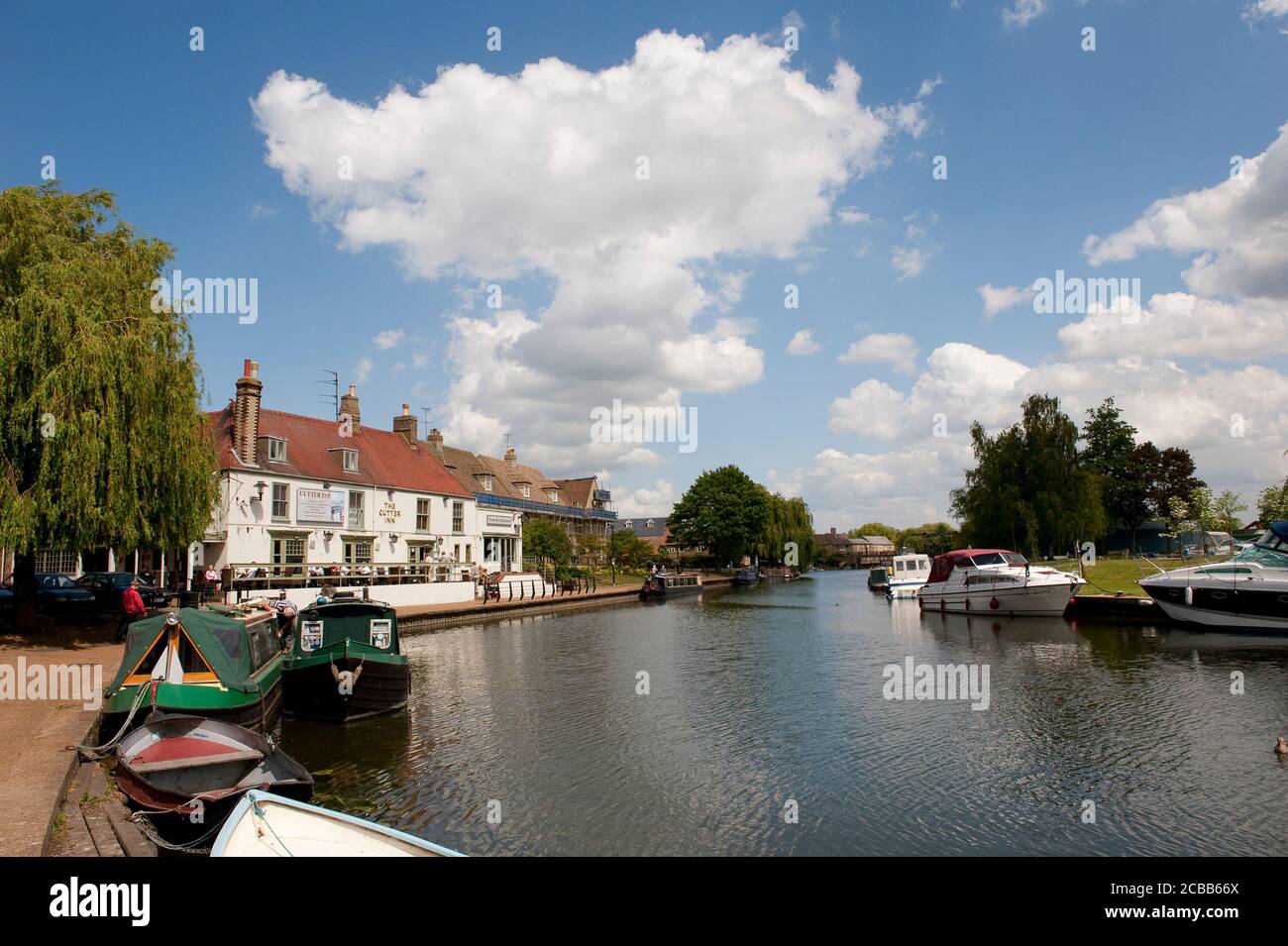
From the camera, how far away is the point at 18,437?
20500mm

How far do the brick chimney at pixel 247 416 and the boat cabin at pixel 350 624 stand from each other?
69.6 feet

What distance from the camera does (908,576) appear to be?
58219 millimetres

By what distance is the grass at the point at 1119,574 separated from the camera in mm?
39375

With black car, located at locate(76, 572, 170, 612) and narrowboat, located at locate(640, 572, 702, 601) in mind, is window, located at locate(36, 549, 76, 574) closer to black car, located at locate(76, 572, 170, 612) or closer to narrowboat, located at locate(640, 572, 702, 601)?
black car, located at locate(76, 572, 170, 612)

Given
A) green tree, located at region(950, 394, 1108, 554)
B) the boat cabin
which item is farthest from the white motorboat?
green tree, located at region(950, 394, 1108, 554)

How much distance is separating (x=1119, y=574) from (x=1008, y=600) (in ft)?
45.0

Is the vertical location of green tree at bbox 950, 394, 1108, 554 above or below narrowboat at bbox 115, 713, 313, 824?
above

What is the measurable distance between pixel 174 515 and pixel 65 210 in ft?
33.5

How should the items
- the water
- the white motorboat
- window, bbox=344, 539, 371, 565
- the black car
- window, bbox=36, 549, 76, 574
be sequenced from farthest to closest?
1. window, bbox=344, 539, 371, 565
2. window, bbox=36, 549, 76, 574
3. the black car
4. the water
5. the white motorboat

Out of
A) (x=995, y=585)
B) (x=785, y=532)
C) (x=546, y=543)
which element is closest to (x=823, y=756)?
(x=995, y=585)

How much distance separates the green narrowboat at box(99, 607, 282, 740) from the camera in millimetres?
13109

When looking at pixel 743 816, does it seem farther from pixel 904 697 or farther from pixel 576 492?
pixel 576 492

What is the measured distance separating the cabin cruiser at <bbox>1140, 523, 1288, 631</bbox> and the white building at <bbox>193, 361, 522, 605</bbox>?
34358 millimetres

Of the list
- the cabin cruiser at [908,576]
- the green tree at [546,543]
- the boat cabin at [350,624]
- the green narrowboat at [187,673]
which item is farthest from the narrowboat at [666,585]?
the green narrowboat at [187,673]
